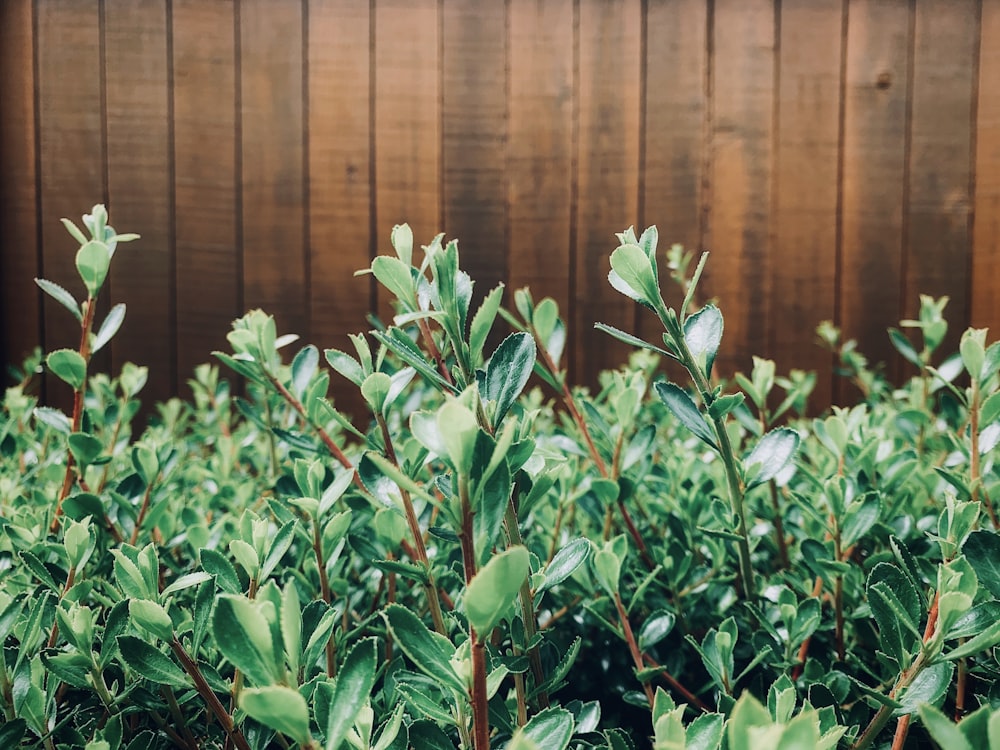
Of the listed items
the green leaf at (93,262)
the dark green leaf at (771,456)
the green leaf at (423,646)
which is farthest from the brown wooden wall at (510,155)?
the green leaf at (423,646)

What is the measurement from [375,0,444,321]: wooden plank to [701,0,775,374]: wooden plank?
3.10ft

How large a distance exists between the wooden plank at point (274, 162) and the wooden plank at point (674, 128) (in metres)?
1.16

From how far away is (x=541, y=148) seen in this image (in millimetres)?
2340

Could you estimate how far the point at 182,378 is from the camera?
2367 millimetres

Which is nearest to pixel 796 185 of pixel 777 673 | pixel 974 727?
pixel 777 673

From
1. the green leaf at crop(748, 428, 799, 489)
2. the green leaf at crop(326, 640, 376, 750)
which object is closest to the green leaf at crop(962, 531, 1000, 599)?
the green leaf at crop(748, 428, 799, 489)

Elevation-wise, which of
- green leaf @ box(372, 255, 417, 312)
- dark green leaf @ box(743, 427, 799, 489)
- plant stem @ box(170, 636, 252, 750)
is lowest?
plant stem @ box(170, 636, 252, 750)

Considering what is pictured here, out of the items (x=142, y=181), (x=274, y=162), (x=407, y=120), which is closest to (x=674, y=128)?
(x=407, y=120)

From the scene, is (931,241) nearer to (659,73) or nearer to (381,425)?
(659,73)

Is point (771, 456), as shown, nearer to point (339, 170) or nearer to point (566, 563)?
point (566, 563)

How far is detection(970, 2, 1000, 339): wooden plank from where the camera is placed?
7.56ft

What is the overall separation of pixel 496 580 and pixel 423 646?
85 millimetres

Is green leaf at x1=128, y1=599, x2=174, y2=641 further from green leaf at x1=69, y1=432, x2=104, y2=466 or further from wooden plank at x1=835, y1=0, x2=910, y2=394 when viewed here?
wooden plank at x1=835, y1=0, x2=910, y2=394

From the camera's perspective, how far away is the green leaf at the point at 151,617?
354 millimetres
